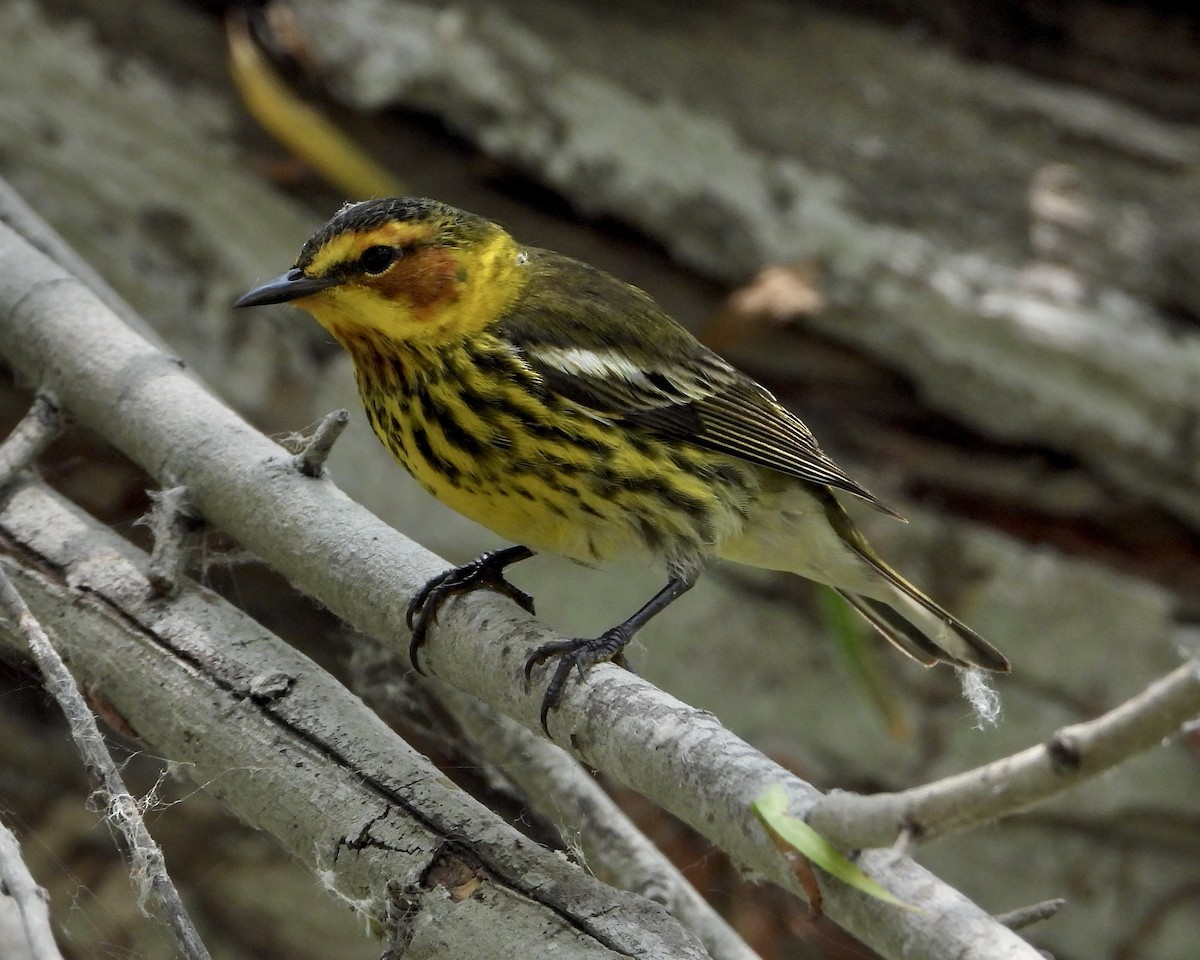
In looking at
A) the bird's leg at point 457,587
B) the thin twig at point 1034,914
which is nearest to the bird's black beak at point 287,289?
the bird's leg at point 457,587

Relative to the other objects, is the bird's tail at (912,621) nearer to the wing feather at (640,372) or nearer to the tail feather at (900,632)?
the tail feather at (900,632)

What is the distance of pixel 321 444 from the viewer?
2.35 meters

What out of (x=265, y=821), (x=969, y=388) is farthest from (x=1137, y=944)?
(x=265, y=821)

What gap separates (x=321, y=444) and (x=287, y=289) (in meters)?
0.48

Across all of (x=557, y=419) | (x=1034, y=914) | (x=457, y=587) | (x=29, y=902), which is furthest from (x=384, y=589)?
(x=1034, y=914)

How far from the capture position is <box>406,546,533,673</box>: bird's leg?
232cm

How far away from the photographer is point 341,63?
4430mm

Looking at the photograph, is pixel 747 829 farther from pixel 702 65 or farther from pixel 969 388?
pixel 702 65

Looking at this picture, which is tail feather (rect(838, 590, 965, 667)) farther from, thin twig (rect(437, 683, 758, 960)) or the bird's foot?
the bird's foot

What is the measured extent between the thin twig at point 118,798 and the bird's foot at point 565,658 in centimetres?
57

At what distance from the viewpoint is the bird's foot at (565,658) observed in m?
2.02

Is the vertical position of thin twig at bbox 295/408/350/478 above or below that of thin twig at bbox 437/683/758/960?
above

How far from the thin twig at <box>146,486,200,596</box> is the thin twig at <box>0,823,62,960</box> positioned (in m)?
0.66

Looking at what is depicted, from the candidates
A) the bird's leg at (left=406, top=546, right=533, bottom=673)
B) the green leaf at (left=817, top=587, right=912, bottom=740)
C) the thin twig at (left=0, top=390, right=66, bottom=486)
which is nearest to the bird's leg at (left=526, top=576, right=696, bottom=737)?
the bird's leg at (left=406, top=546, right=533, bottom=673)
